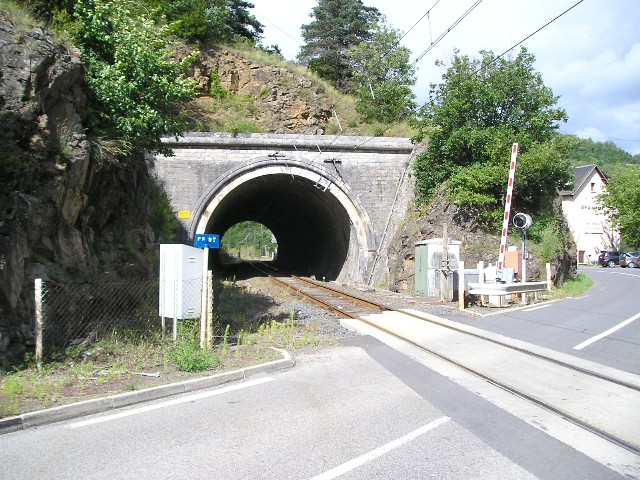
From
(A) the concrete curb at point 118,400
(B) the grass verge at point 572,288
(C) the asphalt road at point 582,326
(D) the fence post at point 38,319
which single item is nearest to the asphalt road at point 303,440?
(A) the concrete curb at point 118,400

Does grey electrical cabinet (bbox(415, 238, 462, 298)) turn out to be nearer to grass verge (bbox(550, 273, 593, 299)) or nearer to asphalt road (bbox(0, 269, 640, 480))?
grass verge (bbox(550, 273, 593, 299))

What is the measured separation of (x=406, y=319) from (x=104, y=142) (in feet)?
24.9

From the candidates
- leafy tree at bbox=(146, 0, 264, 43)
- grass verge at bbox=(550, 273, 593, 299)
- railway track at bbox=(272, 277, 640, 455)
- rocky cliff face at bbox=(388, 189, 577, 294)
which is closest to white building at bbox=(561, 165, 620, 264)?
grass verge at bbox=(550, 273, 593, 299)

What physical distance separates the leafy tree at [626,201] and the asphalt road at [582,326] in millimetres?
34819

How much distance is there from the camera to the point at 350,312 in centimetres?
1511

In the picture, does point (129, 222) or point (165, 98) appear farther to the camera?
point (129, 222)

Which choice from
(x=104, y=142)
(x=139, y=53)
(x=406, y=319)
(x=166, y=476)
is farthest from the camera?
(x=406, y=319)

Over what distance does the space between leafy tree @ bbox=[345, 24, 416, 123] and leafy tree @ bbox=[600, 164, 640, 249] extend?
817 inches

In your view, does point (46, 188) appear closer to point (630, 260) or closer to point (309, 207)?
point (309, 207)

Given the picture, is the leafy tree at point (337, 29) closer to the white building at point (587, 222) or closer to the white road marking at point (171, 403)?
the white building at point (587, 222)

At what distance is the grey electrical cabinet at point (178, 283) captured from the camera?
349 inches

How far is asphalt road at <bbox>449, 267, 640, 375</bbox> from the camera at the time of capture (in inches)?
357

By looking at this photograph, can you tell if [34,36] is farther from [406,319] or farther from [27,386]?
[406,319]

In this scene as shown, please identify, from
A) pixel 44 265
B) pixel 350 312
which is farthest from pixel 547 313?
pixel 44 265
